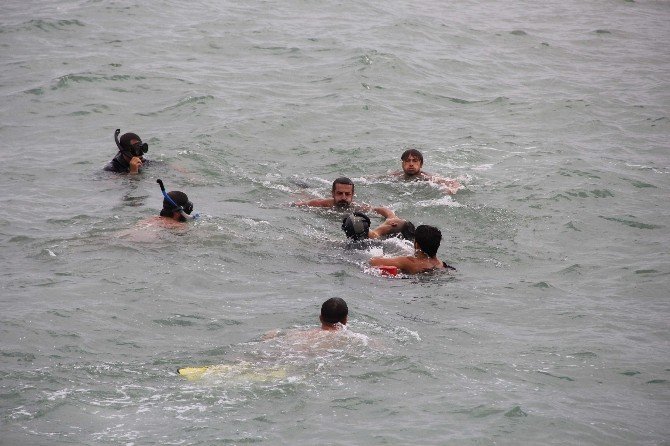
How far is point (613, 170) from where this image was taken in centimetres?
1578

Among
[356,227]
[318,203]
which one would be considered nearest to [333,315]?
[356,227]

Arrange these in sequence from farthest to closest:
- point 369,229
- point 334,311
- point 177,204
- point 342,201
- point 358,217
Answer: point 342,201, point 369,229, point 177,204, point 358,217, point 334,311

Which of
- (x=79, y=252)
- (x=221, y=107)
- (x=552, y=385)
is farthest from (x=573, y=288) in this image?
(x=221, y=107)

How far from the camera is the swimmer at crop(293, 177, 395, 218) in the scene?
1341 centimetres

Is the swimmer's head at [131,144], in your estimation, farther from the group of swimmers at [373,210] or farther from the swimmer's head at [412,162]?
the swimmer's head at [412,162]

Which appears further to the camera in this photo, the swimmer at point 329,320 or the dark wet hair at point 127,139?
the dark wet hair at point 127,139

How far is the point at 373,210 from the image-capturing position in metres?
13.6

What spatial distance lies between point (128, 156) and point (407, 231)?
5.25 metres

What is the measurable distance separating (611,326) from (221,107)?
1080cm

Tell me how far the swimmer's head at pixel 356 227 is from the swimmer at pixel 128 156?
4529mm

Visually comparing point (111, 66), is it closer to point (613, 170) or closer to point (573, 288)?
point (613, 170)

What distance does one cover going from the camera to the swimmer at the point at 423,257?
11336 mm

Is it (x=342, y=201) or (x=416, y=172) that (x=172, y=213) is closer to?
(x=342, y=201)

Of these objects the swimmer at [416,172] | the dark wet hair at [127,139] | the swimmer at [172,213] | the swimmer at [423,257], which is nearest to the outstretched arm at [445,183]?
the swimmer at [416,172]
